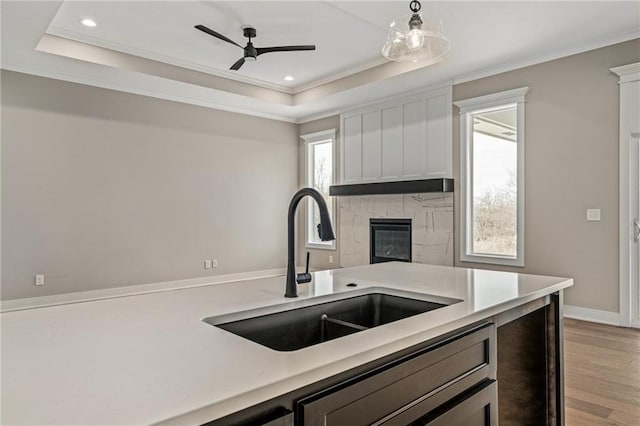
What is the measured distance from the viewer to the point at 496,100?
519cm

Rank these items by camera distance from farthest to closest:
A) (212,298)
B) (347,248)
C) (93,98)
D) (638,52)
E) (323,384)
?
(347,248)
(93,98)
(638,52)
(212,298)
(323,384)

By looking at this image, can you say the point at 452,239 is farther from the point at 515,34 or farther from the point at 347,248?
the point at 515,34

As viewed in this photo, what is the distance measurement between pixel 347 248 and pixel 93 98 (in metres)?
4.48

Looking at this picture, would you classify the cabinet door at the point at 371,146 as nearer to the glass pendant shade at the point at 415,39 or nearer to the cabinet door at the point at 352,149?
the cabinet door at the point at 352,149

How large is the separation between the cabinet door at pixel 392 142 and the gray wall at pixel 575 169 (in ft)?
5.79

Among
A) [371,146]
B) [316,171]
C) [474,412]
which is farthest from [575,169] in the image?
[316,171]

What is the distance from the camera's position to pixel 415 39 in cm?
249

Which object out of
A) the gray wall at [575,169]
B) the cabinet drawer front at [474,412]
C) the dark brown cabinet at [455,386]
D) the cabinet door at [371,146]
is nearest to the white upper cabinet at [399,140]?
the cabinet door at [371,146]

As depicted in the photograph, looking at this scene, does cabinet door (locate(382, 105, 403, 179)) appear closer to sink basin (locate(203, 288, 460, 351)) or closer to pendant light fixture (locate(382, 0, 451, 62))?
pendant light fixture (locate(382, 0, 451, 62))

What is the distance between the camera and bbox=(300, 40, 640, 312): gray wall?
4.28 m

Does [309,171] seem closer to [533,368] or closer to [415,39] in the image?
[415,39]

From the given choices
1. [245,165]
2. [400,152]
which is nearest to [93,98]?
[245,165]

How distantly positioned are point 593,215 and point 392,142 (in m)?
2.95

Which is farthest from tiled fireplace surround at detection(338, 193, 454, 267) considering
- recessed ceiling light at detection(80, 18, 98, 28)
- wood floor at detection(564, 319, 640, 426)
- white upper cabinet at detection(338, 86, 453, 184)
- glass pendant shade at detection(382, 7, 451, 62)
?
recessed ceiling light at detection(80, 18, 98, 28)
